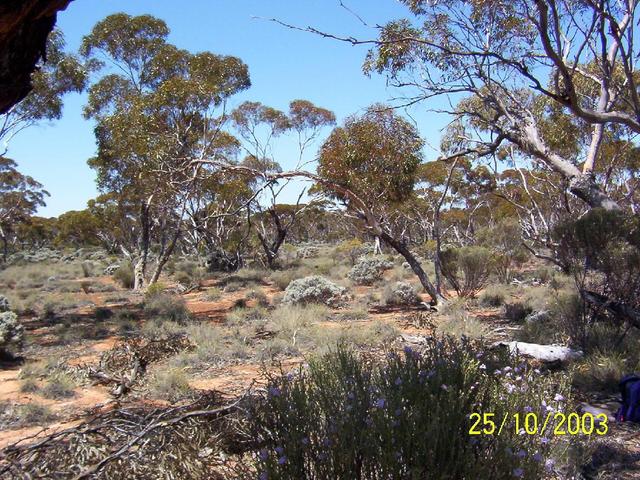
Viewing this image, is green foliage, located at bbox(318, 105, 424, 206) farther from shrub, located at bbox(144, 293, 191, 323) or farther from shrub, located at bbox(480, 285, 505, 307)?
shrub, located at bbox(144, 293, 191, 323)

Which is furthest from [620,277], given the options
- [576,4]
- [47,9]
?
[47,9]

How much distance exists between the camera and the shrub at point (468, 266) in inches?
553

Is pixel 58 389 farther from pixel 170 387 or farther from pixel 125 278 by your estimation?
pixel 125 278

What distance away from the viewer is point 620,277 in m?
6.84

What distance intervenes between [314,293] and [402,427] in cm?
1231

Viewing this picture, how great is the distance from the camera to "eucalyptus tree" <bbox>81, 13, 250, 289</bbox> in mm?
16609

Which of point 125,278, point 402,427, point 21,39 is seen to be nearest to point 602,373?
point 402,427

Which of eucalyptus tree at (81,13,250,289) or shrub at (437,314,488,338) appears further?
eucalyptus tree at (81,13,250,289)

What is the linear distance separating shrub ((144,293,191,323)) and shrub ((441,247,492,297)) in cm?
679

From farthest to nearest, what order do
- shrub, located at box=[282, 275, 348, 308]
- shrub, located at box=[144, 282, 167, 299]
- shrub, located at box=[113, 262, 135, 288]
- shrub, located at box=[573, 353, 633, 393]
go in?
shrub, located at box=[113, 262, 135, 288], shrub, located at box=[144, 282, 167, 299], shrub, located at box=[282, 275, 348, 308], shrub, located at box=[573, 353, 633, 393]

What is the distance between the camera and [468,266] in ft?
46.4

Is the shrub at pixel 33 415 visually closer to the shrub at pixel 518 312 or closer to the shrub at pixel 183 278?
the shrub at pixel 518 312

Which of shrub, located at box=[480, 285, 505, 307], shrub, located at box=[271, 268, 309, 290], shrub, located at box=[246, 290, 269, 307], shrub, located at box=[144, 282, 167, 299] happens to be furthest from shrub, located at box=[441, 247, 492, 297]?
shrub, located at box=[144, 282, 167, 299]
